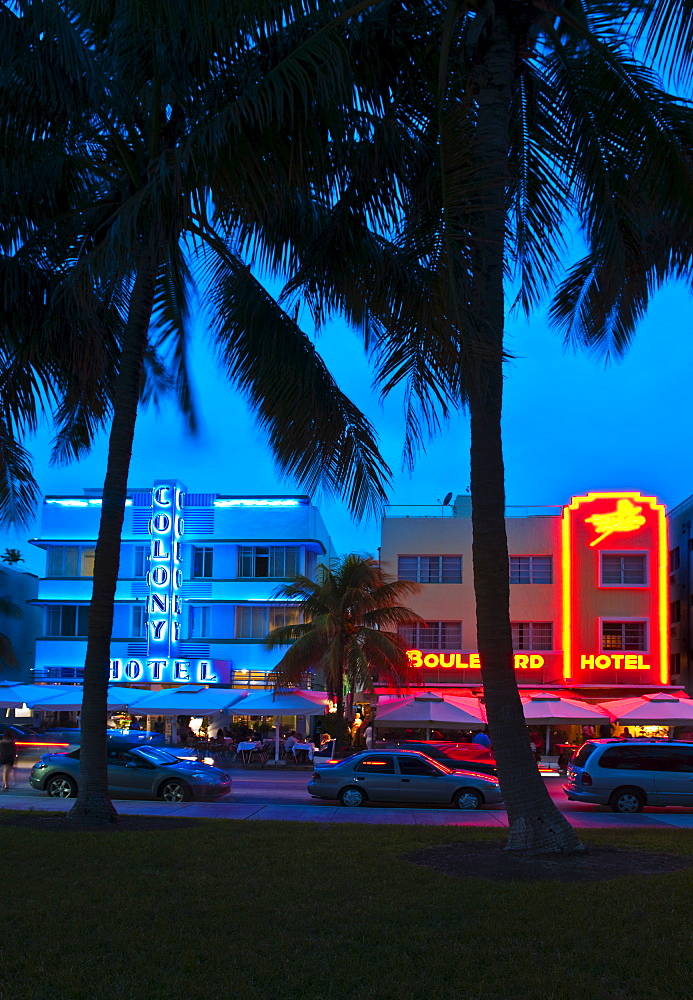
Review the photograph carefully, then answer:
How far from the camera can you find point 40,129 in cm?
1302

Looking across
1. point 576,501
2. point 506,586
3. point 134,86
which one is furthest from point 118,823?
point 576,501

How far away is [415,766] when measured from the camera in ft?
79.7

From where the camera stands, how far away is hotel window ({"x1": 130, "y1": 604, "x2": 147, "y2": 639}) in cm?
4666

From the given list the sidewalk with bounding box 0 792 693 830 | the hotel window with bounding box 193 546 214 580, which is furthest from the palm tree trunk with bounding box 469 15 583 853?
the hotel window with bounding box 193 546 214 580

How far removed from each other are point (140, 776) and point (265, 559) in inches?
919

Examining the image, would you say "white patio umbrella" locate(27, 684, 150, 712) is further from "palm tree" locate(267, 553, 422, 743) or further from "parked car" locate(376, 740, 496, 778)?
"parked car" locate(376, 740, 496, 778)

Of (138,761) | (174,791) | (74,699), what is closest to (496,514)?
(174,791)

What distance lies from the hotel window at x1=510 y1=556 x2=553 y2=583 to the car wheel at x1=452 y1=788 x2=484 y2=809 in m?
19.7

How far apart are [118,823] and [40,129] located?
1007 cm

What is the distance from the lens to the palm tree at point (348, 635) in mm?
35031

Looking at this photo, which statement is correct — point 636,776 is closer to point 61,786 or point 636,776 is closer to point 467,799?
point 467,799

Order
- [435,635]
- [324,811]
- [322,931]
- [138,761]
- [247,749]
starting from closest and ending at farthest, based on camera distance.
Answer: [322,931] < [324,811] < [138,761] < [247,749] < [435,635]

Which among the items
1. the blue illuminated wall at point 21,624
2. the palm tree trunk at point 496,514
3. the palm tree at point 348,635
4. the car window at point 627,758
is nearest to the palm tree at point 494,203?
the palm tree trunk at point 496,514

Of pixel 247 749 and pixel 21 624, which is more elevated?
pixel 21 624
